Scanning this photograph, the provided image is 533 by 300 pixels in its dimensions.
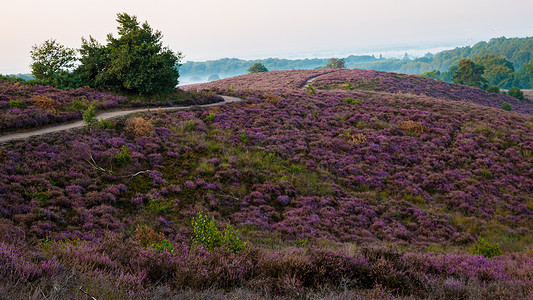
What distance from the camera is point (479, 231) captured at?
12016 millimetres

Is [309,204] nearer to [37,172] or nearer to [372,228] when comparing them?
[372,228]

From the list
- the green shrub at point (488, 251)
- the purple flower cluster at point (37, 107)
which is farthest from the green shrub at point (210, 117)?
the green shrub at point (488, 251)

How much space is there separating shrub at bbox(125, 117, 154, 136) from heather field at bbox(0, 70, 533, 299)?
3.6 inches

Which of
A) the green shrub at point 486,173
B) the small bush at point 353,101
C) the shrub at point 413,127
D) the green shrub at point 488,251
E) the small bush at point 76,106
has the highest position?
the small bush at point 76,106

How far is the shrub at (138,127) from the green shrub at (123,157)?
9.51 feet

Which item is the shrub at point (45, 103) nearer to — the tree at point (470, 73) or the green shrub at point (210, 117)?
the green shrub at point (210, 117)

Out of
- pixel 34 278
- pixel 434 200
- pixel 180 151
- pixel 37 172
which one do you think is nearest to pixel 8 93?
pixel 37 172

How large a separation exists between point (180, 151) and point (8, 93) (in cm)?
1249

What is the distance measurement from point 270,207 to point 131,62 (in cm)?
1966

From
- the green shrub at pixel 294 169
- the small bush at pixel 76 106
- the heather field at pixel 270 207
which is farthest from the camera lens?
the small bush at pixel 76 106

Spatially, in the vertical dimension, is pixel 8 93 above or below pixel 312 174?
above

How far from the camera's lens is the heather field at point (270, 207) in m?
4.57

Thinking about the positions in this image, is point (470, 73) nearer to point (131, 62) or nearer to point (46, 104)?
point (131, 62)

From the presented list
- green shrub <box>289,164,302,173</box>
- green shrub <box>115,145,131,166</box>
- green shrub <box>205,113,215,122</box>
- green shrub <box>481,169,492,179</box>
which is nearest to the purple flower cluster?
green shrub <box>115,145,131,166</box>
